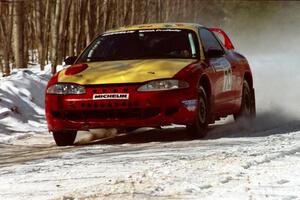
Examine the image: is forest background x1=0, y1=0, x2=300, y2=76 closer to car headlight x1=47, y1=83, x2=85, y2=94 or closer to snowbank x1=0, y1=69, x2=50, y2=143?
snowbank x1=0, y1=69, x2=50, y2=143

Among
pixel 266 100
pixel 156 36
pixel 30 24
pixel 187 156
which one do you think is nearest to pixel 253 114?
pixel 156 36

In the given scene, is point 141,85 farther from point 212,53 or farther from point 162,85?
point 212,53

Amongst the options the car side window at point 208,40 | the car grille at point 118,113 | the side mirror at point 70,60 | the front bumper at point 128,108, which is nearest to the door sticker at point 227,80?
the car side window at point 208,40

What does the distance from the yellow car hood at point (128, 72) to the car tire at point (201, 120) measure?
0.42 meters

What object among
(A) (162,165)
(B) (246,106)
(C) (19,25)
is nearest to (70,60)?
(B) (246,106)

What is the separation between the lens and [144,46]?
999 centimetres

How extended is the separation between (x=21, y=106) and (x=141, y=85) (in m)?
4.30

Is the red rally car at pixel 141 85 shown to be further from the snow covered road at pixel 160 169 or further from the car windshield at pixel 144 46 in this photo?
the snow covered road at pixel 160 169

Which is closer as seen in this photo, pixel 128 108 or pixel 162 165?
pixel 162 165

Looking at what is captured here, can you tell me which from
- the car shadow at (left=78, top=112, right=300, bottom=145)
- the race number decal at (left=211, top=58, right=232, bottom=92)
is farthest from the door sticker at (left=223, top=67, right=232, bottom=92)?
the car shadow at (left=78, top=112, right=300, bottom=145)

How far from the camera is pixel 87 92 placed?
29.1 feet

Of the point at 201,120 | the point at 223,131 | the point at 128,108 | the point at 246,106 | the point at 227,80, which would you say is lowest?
the point at 246,106

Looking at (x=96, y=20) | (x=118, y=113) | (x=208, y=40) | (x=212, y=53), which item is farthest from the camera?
(x=96, y=20)

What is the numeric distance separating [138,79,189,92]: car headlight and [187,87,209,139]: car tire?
0.42 metres
